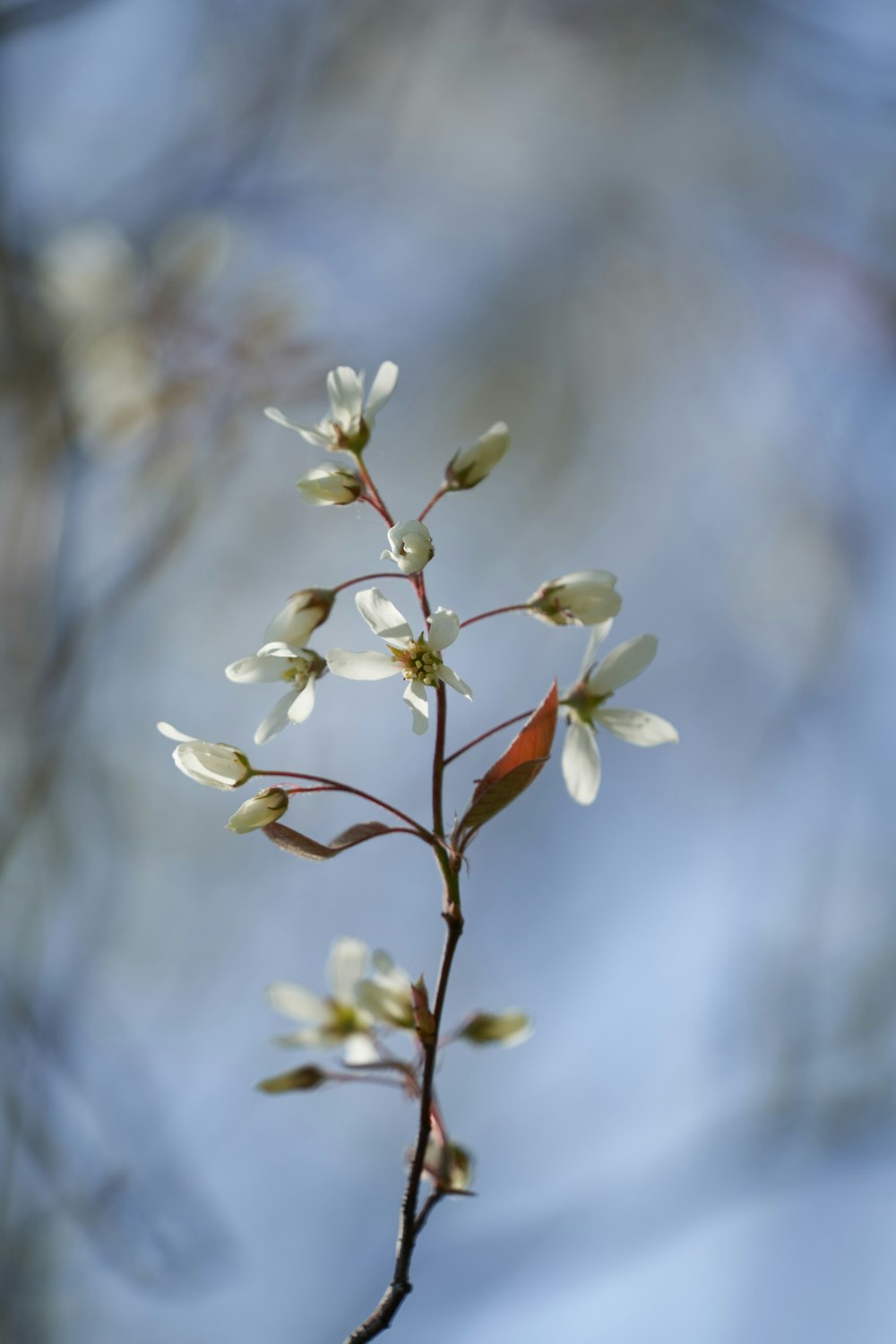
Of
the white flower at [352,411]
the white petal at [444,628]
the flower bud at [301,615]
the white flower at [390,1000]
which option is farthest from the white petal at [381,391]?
the white flower at [390,1000]

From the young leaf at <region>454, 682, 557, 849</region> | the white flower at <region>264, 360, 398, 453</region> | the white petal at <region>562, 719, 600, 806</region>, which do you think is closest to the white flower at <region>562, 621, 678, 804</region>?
the white petal at <region>562, 719, 600, 806</region>

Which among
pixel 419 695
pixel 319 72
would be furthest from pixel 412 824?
pixel 319 72

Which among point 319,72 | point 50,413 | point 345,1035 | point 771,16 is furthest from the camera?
point 319,72

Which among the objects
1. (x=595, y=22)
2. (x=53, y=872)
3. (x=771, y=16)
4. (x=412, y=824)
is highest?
(x=595, y=22)

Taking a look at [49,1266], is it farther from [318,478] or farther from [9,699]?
[318,478]

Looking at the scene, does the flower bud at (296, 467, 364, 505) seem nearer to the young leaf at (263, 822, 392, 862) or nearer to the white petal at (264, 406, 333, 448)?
the white petal at (264, 406, 333, 448)

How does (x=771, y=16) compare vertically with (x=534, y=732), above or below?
above
